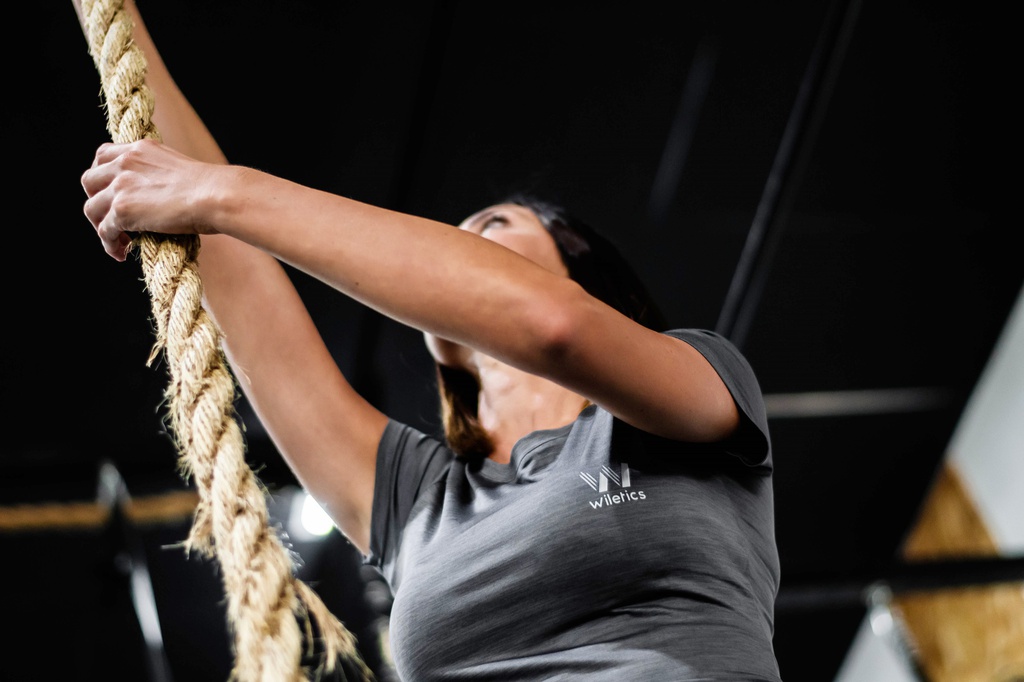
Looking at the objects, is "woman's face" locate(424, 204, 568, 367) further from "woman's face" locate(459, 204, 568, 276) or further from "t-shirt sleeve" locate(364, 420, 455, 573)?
"t-shirt sleeve" locate(364, 420, 455, 573)

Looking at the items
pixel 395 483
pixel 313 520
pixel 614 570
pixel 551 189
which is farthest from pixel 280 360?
pixel 313 520

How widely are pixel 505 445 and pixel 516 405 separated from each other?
4 cm

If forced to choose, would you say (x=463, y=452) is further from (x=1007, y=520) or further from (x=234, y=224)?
(x=1007, y=520)

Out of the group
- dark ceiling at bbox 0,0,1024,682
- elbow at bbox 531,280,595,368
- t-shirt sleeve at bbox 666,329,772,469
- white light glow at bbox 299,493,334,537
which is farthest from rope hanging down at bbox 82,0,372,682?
white light glow at bbox 299,493,334,537

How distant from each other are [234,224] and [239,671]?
27 centimetres

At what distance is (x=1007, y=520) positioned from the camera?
114 inches

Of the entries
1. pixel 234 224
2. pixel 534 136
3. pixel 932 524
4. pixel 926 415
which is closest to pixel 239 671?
pixel 234 224

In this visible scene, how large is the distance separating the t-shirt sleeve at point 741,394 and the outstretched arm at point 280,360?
0.34 meters

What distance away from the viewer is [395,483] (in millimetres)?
881

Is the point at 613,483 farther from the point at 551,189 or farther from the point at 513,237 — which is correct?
the point at 551,189

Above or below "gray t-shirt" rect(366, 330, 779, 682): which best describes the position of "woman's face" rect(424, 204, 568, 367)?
above

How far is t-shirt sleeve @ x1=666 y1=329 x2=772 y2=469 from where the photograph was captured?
27.4 inches

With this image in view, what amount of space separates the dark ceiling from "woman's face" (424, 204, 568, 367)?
541 mm

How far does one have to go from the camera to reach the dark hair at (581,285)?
950mm
